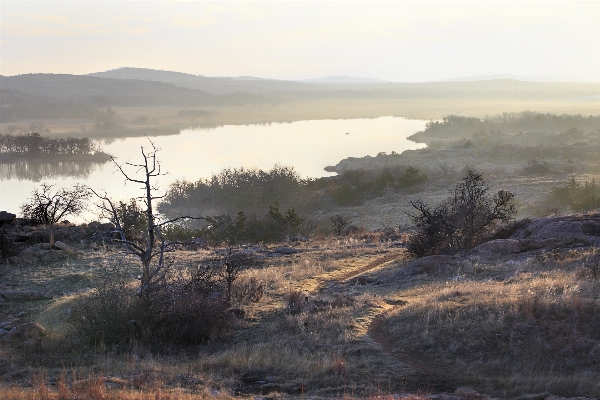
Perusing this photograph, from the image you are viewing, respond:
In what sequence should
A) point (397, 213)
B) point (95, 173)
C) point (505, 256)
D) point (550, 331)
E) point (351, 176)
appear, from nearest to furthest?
1. point (550, 331)
2. point (505, 256)
3. point (397, 213)
4. point (351, 176)
5. point (95, 173)

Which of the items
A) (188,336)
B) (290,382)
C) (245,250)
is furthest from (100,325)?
(245,250)

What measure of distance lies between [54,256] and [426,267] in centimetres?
933

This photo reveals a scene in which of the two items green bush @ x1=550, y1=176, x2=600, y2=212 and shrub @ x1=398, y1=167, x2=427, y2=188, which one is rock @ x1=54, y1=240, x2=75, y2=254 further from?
shrub @ x1=398, y1=167, x2=427, y2=188

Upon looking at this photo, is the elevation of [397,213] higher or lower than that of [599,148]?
lower

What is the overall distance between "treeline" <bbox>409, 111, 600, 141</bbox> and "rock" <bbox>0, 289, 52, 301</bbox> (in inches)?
2833

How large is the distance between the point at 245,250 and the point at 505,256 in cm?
753

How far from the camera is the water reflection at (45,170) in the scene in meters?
50.1

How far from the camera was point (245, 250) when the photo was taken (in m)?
17.1

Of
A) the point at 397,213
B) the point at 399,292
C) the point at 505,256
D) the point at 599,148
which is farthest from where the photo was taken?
the point at 599,148

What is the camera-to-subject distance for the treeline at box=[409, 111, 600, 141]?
257ft

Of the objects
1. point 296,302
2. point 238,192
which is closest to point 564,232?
point 296,302

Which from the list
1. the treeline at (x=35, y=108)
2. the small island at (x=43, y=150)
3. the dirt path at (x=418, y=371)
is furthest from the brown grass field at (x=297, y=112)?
the dirt path at (x=418, y=371)

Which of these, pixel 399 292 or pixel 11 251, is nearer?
pixel 399 292

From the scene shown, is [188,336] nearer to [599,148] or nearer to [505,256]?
[505,256]
